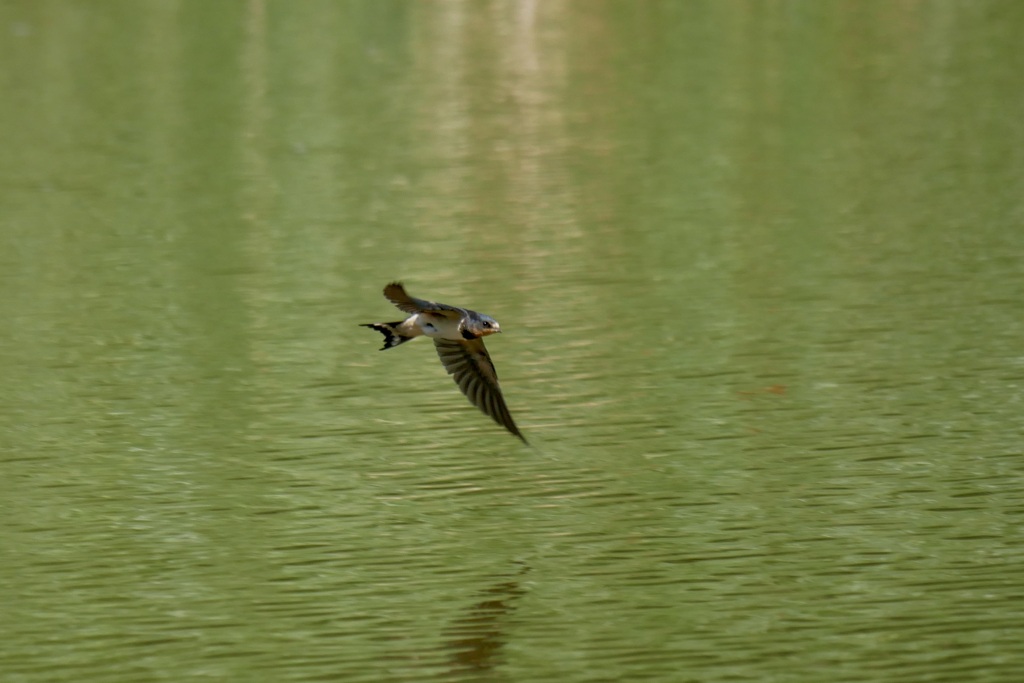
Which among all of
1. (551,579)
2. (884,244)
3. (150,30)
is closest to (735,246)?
(884,244)

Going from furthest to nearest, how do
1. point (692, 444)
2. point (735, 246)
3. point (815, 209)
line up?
point (815, 209), point (735, 246), point (692, 444)

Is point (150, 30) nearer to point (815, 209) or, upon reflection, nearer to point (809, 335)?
point (815, 209)

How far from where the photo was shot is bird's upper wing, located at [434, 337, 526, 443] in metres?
9.43

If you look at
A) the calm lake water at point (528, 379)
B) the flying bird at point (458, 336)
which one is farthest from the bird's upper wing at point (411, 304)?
the calm lake water at point (528, 379)

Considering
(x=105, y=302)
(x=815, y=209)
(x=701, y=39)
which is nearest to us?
(x=105, y=302)

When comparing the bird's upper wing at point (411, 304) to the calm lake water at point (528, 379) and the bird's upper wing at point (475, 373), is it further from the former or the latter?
the calm lake water at point (528, 379)

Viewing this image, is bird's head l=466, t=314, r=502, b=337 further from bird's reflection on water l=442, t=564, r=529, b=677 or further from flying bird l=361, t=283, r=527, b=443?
bird's reflection on water l=442, t=564, r=529, b=677

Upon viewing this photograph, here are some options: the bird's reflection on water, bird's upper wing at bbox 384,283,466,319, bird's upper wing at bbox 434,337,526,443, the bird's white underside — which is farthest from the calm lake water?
bird's upper wing at bbox 384,283,466,319

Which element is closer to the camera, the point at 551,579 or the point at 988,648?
the point at 988,648

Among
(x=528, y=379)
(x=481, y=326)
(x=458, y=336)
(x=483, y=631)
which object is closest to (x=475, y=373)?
(x=458, y=336)

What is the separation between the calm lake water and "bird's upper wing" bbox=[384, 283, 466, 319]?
113cm

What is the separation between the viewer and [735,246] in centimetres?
1606

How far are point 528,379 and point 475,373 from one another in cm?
285

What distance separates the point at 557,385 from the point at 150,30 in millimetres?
20444
